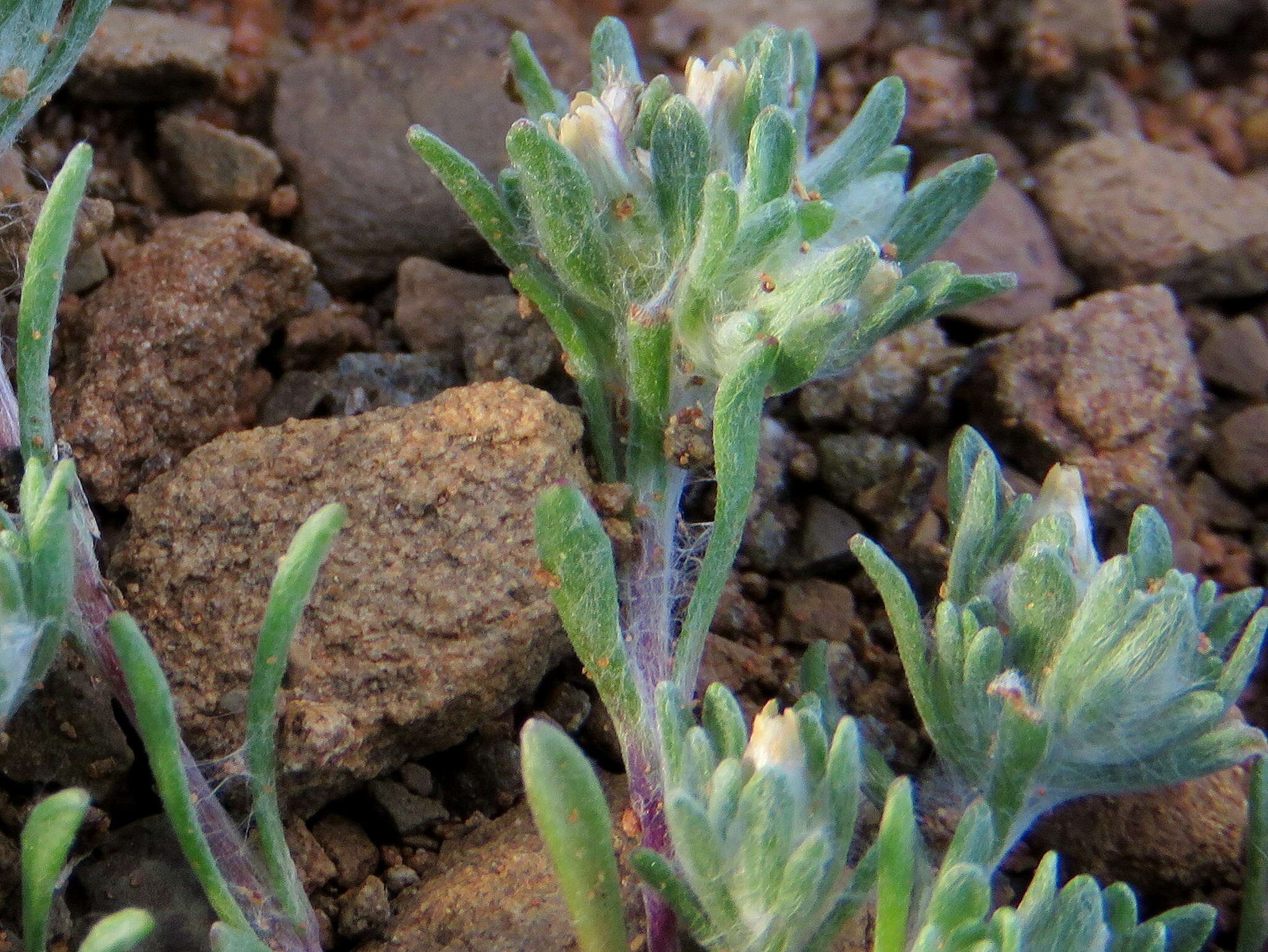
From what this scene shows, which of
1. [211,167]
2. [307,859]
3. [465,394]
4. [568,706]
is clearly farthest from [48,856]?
[211,167]

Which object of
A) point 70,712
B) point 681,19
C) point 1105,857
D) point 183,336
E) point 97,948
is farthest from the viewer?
point 681,19

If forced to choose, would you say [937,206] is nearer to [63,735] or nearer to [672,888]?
[672,888]

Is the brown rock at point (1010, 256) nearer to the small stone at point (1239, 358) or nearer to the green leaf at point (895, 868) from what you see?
the small stone at point (1239, 358)

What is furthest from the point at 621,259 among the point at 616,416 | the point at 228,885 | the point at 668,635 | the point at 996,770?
the point at 228,885

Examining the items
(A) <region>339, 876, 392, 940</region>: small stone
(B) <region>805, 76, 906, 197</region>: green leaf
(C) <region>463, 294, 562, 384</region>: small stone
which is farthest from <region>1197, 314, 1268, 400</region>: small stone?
(A) <region>339, 876, 392, 940</region>: small stone

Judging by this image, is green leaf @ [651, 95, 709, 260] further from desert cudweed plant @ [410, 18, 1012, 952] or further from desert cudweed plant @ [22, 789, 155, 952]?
desert cudweed plant @ [22, 789, 155, 952]

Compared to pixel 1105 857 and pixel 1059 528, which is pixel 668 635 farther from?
pixel 1105 857

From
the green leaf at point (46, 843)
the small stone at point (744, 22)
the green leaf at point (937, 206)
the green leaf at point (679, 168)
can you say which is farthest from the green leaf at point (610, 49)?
the green leaf at point (46, 843)
